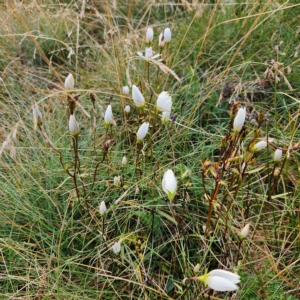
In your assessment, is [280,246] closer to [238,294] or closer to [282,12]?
[238,294]

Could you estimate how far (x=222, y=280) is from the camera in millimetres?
913

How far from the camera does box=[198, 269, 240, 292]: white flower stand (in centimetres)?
91

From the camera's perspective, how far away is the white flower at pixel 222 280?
2.98ft

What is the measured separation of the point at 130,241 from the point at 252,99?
3.15ft

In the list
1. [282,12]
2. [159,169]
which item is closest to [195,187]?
[159,169]

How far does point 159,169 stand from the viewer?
5.03ft

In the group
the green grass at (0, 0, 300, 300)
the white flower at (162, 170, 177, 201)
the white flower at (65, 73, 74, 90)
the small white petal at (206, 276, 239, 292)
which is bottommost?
the green grass at (0, 0, 300, 300)

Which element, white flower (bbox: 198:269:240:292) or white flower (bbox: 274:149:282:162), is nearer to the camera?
white flower (bbox: 198:269:240:292)

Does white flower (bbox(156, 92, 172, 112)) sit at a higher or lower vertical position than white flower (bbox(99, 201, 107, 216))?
higher

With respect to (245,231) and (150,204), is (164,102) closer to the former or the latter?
(150,204)

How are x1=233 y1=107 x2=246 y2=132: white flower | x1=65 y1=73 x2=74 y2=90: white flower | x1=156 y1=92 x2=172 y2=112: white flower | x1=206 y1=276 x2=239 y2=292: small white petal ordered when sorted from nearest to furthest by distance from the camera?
x1=206 y1=276 x2=239 y2=292: small white petal
x1=233 y1=107 x2=246 y2=132: white flower
x1=65 y1=73 x2=74 y2=90: white flower
x1=156 y1=92 x2=172 y2=112: white flower

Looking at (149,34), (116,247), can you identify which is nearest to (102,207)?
(116,247)

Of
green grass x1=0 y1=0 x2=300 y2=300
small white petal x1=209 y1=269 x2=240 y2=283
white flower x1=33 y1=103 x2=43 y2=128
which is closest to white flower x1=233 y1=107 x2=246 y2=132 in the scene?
green grass x1=0 y1=0 x2=300 y2=300

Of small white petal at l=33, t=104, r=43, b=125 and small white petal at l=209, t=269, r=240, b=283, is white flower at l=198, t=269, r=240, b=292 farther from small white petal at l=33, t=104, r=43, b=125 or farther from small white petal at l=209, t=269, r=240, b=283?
small white petal at l=33, t=104, r=43, b=125
